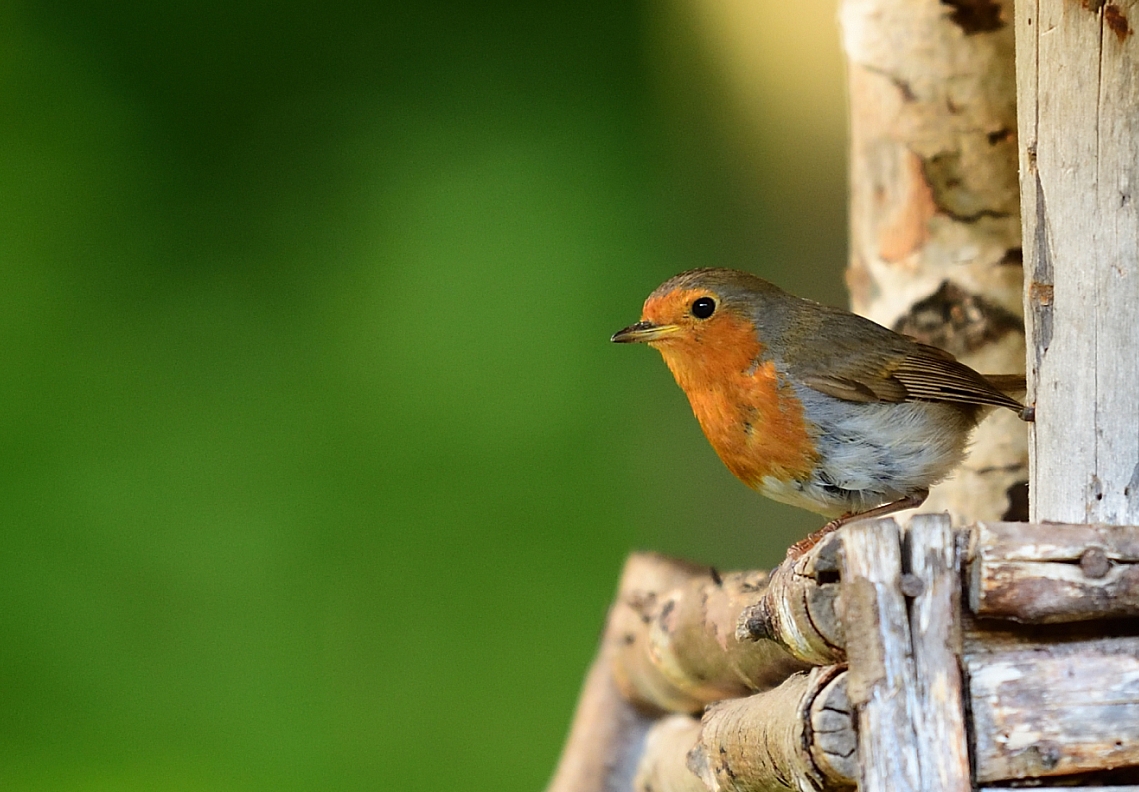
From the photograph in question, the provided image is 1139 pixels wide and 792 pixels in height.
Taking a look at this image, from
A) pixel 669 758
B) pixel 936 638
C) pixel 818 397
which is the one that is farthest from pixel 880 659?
pixel 669 758

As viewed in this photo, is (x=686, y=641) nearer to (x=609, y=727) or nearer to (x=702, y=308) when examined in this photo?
(x=702, y=308)

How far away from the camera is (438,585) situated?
5785 millimetres

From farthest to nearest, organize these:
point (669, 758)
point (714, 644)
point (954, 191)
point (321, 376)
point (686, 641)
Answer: point (321, 376) → point (669, 758) → point (954, 191) → point (686, 641) → point (714, 644)

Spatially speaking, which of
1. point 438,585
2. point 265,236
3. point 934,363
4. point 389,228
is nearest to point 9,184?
point 265,236

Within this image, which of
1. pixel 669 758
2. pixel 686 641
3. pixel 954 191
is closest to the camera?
pixel 686 641

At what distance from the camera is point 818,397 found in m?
2.96

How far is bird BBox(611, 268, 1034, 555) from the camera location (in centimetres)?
293

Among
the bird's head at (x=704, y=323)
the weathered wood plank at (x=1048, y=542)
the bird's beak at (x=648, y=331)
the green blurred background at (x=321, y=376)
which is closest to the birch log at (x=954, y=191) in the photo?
the bird's head at (x=704, y=323)

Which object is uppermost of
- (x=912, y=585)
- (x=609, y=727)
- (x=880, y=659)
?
(x=912, y=585)

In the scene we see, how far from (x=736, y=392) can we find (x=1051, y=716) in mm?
1305

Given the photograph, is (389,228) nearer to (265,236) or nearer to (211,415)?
(265,236)

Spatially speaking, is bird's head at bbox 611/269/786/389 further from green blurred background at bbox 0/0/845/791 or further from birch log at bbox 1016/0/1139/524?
green blurred background at bbox 0/0/845/791

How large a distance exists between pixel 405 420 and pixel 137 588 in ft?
4.34

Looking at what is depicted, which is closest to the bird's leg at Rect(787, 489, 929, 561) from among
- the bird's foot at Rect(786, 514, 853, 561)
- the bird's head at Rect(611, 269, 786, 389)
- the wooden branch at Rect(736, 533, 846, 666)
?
the bird's foot at Rect(786, 514, 853, 561)
